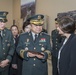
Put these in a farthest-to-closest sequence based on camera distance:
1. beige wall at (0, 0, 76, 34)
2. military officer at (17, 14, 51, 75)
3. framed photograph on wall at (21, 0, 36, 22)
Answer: framed photograph on wall at (21, 0, 36, 22) < beige wall at (0, 0, 76, 34) < military officer at (17, 14, 51, 75)

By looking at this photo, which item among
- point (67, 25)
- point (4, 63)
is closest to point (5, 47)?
point (4, 63)

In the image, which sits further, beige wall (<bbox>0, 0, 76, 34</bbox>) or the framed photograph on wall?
the framed photograph on wall

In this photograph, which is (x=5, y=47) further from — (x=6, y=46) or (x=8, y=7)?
(x=8, y=7)

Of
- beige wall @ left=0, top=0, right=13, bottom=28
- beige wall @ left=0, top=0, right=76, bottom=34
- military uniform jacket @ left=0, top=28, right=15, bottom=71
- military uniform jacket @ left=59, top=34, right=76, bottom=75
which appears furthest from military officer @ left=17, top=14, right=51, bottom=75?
beige wall @ left=0, top=0, right=13, bottom=28

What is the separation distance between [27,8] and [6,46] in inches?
183

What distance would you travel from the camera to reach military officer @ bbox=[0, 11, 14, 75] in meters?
3.38

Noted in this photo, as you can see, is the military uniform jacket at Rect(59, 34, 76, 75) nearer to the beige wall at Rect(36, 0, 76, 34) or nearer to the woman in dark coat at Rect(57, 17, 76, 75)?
the woman in dark coat at Rect(57, 17, 76, 75)

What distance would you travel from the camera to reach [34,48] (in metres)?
3.21

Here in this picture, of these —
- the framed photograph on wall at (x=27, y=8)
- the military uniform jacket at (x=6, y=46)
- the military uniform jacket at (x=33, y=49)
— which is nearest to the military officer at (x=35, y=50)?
the military uniform jacket at (x=33, y=49)

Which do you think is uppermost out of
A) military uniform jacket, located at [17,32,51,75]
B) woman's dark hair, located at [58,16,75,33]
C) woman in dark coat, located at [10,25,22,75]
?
woman's dark hair, located at [58,16,75,33]

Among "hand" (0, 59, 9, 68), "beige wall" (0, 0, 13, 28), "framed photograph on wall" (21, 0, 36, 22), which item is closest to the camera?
"hand" (0, 59, 9, 68)

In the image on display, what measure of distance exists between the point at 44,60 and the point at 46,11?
3738mm

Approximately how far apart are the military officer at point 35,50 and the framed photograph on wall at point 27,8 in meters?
4.20

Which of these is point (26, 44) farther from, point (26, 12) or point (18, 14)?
point (18, 14)
